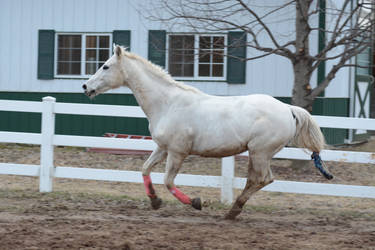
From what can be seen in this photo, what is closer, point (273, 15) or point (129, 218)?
point (129, 218)

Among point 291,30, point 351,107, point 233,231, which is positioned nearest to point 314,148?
point 233,231

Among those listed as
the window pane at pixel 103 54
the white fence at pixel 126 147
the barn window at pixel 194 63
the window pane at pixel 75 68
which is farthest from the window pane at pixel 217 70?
the white fence at pixel 126 147

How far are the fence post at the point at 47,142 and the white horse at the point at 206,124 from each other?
6.31ft

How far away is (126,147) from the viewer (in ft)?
28.1

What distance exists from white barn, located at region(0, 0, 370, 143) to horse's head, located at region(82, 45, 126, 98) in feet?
24.3

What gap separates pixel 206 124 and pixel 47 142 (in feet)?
9.97

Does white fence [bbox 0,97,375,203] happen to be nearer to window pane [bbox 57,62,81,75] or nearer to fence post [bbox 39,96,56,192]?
fence post [bbox 39,96,56,192]

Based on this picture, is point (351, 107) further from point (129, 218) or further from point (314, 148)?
point (129, 218)

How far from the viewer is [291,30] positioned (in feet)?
A: 45.9

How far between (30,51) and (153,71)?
9.16 m

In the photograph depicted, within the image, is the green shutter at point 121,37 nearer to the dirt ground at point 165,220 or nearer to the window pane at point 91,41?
the window pane at point 91,41

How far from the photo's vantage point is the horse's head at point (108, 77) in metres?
6.95

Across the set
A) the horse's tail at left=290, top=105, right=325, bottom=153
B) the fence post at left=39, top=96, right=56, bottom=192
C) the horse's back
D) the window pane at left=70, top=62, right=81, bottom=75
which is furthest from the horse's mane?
the window pane at left=70, top=62, right=81, bottom=75

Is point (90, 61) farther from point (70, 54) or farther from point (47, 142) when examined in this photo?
point (47, 142)
